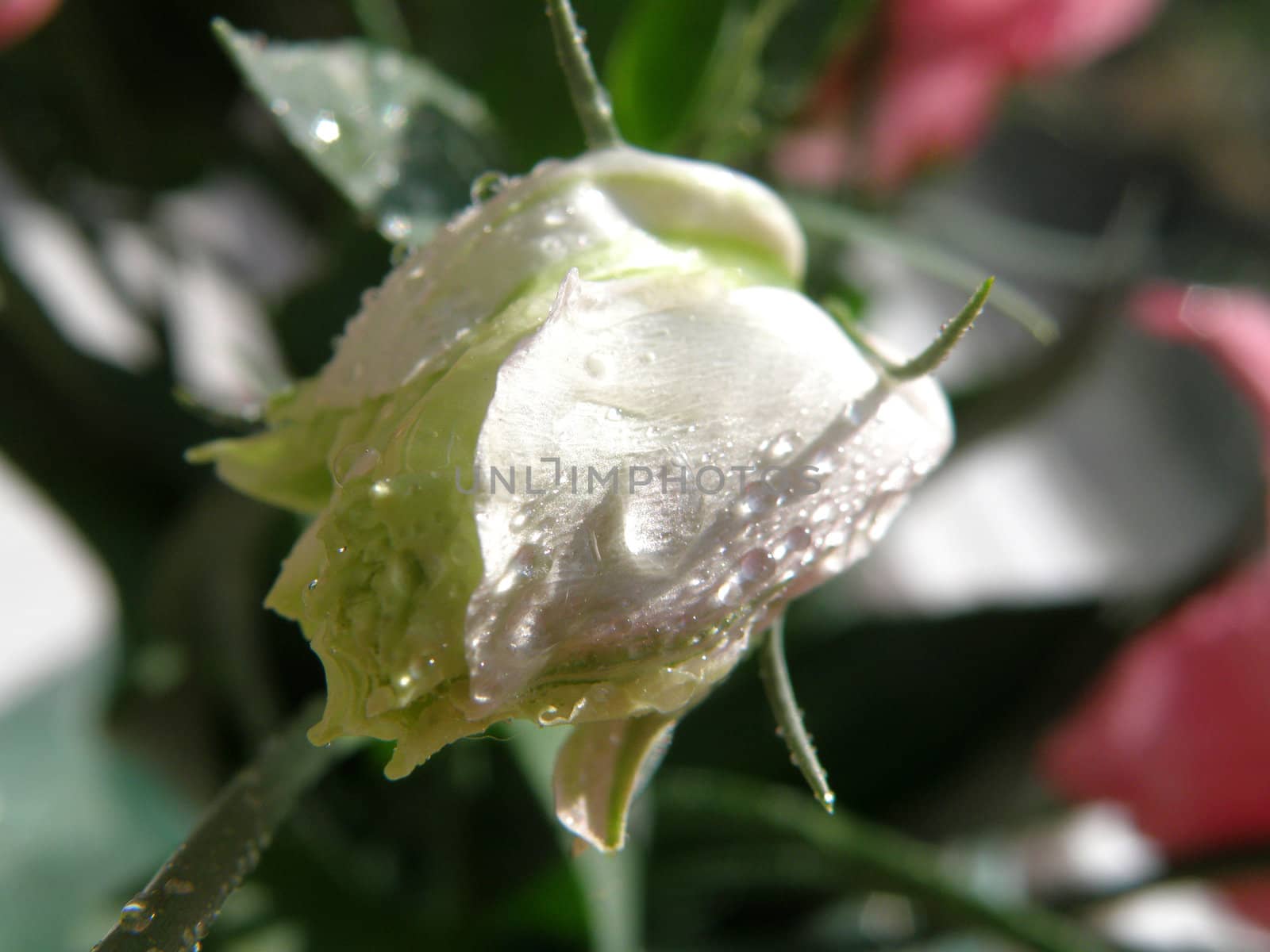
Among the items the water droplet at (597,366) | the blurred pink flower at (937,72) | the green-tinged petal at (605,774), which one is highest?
the water droplet at (597,366)

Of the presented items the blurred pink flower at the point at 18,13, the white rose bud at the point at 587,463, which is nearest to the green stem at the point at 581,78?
the white rose bud at the point at 587,463

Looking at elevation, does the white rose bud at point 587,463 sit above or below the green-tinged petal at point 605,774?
above

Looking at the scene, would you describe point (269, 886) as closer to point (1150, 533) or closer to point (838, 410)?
point (838, 410)

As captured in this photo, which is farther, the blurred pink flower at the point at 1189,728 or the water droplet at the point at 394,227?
the blurred pink flower at the point at 1189,728

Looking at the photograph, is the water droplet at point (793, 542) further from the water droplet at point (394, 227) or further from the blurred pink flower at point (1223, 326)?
the blurred pink flower at point (1223, 326)

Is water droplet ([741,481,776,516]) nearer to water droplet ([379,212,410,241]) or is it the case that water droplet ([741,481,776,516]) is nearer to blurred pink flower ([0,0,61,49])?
water droplet ([379,212,410,241])

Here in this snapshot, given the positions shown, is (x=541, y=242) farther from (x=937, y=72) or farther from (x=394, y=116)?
(x=937, y=72)
